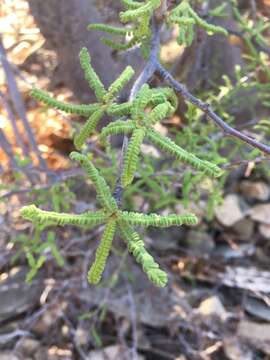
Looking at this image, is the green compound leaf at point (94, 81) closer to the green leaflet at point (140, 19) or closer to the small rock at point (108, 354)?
the green leaflet at point (140, 19)

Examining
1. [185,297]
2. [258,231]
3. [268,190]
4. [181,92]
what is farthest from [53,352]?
[181,92]

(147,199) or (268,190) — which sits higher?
(147,199)

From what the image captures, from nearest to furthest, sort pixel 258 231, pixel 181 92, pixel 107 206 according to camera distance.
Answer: pixel 107 206, pixel 181 92, pixel 258 231


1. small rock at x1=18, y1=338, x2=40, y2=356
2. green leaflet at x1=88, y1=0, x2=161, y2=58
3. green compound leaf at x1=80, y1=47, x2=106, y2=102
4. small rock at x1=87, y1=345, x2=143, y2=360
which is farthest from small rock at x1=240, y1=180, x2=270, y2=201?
green compound leaf at x1=80, y1=47, x2=106, y2=102

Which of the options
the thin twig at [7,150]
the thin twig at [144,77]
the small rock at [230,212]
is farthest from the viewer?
the small rock at [230,212]

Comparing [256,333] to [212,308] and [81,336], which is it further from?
[81,336]

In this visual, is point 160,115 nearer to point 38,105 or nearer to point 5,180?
point 5,180

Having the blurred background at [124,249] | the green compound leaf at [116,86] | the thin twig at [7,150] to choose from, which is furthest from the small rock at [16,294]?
the green compound leaf at [116,86]
